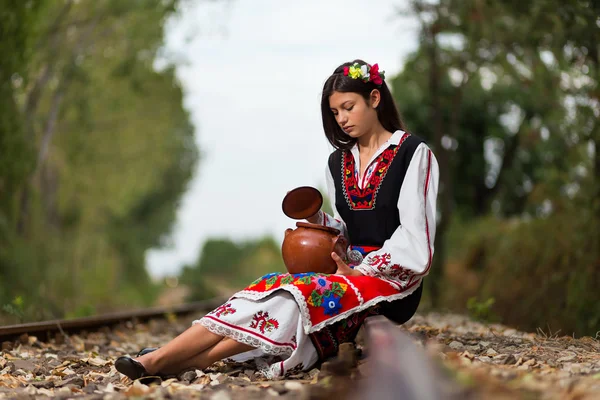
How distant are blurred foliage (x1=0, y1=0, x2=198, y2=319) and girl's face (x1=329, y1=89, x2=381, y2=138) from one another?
500 cm

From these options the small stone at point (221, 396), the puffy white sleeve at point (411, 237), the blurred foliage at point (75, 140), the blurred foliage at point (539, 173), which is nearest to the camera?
the small stone at point (221, 396)

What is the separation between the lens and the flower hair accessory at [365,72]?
4241 millimetres

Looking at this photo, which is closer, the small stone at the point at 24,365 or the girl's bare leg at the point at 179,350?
the girl's bare leg at the point at 179,350

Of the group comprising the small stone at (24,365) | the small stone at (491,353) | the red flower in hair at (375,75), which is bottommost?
the small stone at (491,353)

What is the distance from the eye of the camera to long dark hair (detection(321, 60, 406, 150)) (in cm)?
426

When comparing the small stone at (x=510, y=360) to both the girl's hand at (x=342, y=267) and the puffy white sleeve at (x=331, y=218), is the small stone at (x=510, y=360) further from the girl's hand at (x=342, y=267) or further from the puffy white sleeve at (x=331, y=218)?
the puffy white sleeve at (x=331, y=218)

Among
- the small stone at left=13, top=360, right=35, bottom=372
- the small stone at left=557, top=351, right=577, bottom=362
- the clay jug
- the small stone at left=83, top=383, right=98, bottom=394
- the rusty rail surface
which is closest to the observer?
the small stone at left=83, top=383, right=98, bottom=394

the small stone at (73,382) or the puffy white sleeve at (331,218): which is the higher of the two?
the puffy white sleeve at (331,218)

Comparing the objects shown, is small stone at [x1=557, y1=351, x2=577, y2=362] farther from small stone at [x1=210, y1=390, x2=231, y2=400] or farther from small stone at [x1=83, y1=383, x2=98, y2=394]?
small stone at [x1=83, y1=383, x2=98, y2=394]

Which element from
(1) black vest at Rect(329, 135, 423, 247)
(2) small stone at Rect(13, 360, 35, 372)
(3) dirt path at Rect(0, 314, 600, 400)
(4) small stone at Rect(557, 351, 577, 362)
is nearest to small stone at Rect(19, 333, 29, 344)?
(3) dirt path at Rect(0, 314, 600, 400)

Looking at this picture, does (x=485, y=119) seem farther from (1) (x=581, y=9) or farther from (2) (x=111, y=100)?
(1) (x=581, y=9)

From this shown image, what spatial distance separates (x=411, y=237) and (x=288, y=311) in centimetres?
78

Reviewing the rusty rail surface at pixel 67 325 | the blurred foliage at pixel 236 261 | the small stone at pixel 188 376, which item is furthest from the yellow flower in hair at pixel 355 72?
the blurred foliage at pixel 236 261

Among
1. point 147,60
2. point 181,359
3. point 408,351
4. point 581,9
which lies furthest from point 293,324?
point 147,60
